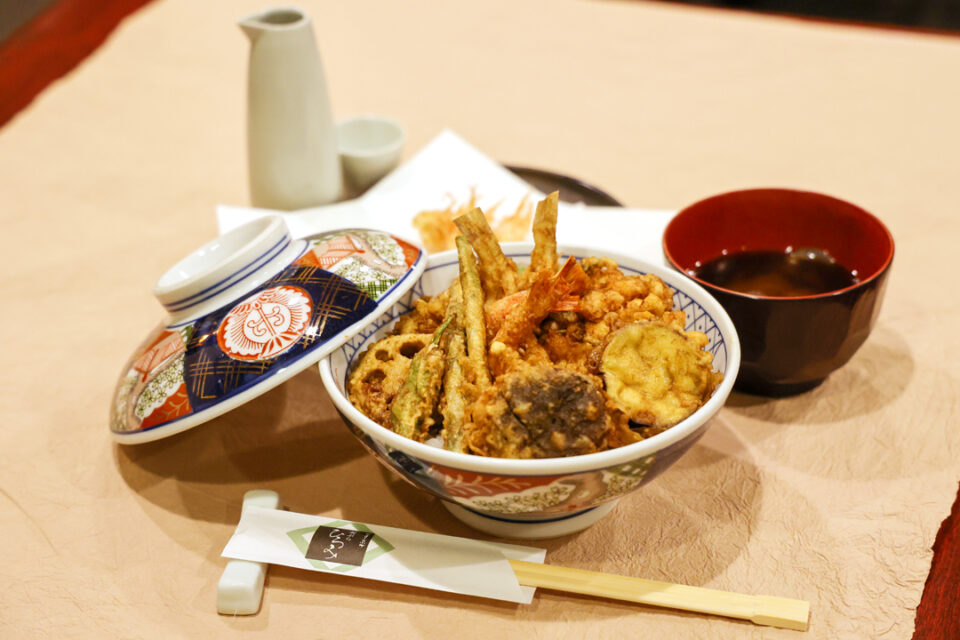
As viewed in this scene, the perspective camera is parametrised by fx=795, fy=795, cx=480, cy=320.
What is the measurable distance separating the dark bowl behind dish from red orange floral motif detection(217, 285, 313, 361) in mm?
602

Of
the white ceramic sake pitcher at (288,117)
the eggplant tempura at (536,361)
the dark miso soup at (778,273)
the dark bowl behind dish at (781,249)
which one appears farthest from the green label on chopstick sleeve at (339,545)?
the white ceramic sake pitcher at (288,117)

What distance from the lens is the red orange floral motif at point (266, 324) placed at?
109 centimetres

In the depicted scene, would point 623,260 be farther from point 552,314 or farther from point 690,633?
point 690,633

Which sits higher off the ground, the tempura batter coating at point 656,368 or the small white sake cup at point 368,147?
the tempura batter coating at point 656,368

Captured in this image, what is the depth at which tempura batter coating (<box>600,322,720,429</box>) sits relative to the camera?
1012 millimetres

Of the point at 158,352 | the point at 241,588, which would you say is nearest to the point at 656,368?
the point at 241,588

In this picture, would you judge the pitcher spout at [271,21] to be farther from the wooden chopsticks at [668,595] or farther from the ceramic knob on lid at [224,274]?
the wooden chopsticks at [668,595]

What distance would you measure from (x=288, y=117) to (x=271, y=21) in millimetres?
220

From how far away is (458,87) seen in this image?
2480 mm

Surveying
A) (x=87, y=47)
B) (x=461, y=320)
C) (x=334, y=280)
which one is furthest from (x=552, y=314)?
(x=87, y=47)

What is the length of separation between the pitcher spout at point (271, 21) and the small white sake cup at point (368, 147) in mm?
311

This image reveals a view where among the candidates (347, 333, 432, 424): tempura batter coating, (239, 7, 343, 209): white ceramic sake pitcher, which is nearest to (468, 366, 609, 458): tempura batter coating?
(347, 333, 432, 424): tempura batter coating

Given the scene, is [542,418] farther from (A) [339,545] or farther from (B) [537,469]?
(A) [339,545]

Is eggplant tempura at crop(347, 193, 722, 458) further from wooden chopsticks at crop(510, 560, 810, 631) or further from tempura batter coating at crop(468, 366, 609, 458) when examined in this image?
wooden chopsticks at crop(510, 560, 810, 631)
